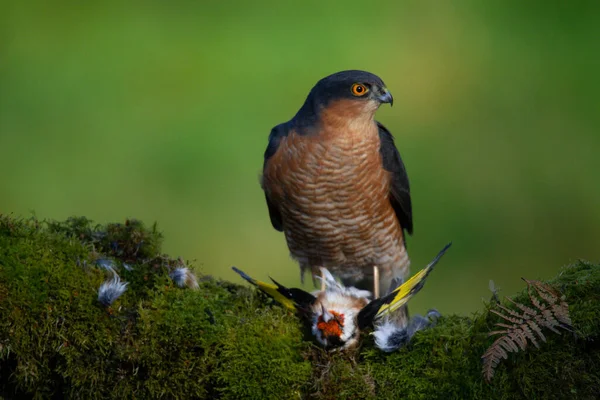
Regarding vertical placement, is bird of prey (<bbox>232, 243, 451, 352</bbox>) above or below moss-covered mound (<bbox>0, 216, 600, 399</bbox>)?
above

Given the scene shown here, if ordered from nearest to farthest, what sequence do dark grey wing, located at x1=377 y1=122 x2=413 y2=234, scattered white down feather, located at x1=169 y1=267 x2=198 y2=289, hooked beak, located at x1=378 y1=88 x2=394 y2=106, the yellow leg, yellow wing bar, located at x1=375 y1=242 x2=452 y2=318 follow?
yellow wing bar, located at x1=375 y1=242 x2=452 y2=318, scattered white down feather, located at x1=169 y1=267 x2=198 y2=289, hooked beak, located at x1=378 y1=88 x2=394 y2=106, dark grey wing, located at x1=377 y1=122 x2=413 y2=234, the yellow leg

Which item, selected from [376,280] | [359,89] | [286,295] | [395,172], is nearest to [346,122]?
[359,89]

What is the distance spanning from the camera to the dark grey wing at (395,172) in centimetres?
439

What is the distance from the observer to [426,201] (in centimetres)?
698

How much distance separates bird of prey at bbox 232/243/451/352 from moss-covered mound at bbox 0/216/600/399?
0.17 feet

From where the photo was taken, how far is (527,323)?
260 centimetres

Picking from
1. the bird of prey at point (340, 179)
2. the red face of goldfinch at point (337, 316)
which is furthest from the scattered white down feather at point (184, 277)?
the bird of prey at point (340, 179)

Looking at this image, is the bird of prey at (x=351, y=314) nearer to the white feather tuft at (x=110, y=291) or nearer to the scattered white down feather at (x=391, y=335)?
the scattered white down feather at (x=391, y=335)

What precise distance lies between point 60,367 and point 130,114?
4.61 metres

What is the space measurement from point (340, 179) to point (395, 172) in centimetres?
44

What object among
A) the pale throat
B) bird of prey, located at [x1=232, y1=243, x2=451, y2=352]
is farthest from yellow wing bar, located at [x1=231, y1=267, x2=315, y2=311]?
the pale throat

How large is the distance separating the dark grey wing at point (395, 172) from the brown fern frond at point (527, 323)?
179 cm

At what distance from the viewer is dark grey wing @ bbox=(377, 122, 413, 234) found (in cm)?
439

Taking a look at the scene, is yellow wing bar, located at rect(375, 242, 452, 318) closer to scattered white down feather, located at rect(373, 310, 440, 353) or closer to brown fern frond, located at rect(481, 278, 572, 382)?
scattered white down feather, located at rect(373, 310, 440, 353)
